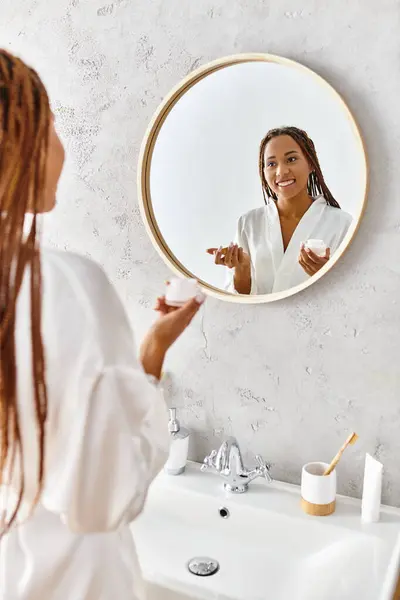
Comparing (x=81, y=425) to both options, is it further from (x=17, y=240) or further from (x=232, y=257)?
(x=232, y=257)

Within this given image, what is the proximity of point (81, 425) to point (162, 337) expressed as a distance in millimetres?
220

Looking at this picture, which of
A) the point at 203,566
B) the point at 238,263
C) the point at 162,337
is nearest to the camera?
the point at 162,337

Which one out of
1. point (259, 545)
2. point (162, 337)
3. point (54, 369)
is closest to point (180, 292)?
point (162, 337)

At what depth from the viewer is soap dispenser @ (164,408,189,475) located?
4.75 feet

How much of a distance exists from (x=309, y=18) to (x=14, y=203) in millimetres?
827

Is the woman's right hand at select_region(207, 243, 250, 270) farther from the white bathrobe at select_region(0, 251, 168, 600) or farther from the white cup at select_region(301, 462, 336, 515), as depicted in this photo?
the white bathrobe at select_region(0, 251, 168, 600)

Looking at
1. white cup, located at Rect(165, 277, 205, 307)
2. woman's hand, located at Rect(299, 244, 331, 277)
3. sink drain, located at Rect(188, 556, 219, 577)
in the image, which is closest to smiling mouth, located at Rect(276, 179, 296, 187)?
woman's hand, located at Rect(299, 244, 331, 277)

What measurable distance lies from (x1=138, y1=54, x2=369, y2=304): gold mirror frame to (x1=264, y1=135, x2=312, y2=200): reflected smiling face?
0.13 meters

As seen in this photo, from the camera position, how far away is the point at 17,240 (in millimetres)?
741

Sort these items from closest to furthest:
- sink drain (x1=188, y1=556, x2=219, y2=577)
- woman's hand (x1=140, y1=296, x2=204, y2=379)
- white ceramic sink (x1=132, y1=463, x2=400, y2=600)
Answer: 1. woman's hand (x1=140, y1=296, x2=204, y2=379)
2. white ceramic sink (x1=132, y1=463, x2=400, y2=600)
3. sink drain (x1=188, y1=556, x2=219, y2=577)

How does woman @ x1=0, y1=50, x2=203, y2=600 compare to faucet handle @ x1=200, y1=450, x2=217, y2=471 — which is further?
faucet handle @ x1=200, y1=450, x2=217, y2=471

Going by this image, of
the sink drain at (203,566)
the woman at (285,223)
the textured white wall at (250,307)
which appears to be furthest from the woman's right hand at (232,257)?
the sink drain at (203,566)

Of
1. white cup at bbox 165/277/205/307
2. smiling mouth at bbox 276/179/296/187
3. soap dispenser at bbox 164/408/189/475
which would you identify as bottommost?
soap dispenser at bbox 164/408/189/475

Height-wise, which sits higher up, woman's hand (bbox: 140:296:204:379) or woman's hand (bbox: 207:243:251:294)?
woman's hand (bbox: 207:243:251:294)
